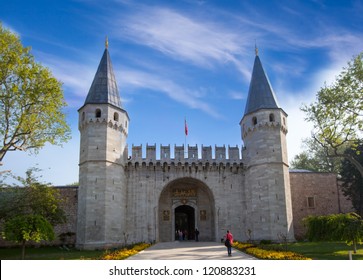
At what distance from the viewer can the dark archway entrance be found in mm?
31192

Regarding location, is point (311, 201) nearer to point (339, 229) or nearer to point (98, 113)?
point (339, 229)

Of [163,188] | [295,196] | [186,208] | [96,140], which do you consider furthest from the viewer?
[186,208]

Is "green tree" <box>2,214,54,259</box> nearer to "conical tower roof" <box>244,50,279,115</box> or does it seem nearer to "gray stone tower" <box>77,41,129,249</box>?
"gray stone tower" <box>77,41,129,249</box>

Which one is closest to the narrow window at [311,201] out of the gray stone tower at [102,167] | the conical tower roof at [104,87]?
the gray stone tower at [102,167]

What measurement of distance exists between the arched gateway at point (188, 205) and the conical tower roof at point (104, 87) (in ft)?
26.7

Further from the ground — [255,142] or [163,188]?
[255,142]

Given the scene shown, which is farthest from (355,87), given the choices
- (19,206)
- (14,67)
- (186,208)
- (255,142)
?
(19,206)

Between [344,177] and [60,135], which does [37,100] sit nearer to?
[60,135]

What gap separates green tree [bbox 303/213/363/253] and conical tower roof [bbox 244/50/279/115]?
10818 mm

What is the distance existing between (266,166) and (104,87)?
13.8 metres

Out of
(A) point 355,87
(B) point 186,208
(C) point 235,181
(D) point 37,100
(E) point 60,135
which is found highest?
(A) point 355,87

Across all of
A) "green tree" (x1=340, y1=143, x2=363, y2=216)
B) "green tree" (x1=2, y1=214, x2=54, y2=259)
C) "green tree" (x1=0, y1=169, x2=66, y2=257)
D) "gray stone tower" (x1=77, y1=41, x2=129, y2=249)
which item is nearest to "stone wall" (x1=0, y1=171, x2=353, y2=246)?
"green tree" (x1=340, y1=143, x2=363, y2=216)

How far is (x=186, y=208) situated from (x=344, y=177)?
13929 millimetres

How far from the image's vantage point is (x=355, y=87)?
73.5 ft
